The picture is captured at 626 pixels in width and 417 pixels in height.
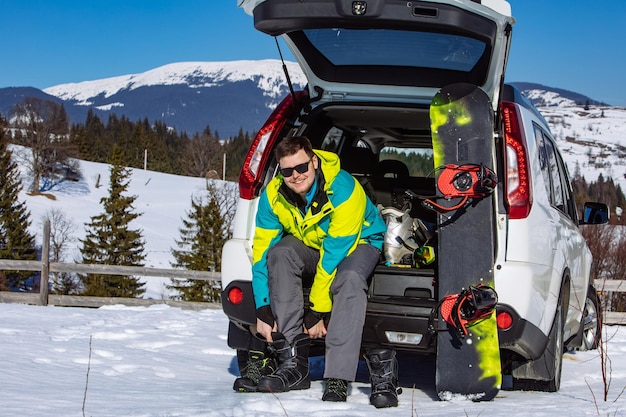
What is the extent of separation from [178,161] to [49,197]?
43.4m

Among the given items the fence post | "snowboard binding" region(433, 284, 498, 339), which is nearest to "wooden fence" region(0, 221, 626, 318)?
the fence post

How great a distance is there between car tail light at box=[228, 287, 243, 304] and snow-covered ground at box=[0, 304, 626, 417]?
1.61ft

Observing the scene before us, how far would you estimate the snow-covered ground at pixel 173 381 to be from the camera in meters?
3.21

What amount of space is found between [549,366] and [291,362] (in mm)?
1379

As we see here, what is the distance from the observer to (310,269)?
3.95 metres

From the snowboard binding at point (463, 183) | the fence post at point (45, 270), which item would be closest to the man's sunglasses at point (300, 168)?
the snowboard binding at point (463, 183)

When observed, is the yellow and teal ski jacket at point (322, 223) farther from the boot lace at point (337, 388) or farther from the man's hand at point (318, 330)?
the boot lace at point (337, 388)

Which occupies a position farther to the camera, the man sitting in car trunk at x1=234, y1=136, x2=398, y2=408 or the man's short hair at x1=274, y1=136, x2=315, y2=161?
the man's short hair at x1=274, y1=136, x2=315, y2=161

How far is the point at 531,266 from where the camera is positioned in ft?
11.6

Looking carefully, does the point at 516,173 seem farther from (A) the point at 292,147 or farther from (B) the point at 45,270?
(B) the point at 45,270

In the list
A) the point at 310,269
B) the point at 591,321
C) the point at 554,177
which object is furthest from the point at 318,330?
the point at 591,321

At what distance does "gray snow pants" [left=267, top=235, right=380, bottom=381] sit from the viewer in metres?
3.54

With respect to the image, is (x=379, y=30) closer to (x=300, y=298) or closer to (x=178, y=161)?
(x=300, y=298)

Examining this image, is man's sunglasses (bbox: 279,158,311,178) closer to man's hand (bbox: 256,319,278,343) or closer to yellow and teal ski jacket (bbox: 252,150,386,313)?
yellow and teal ski jacket (bbox: 252,150,386,313)
